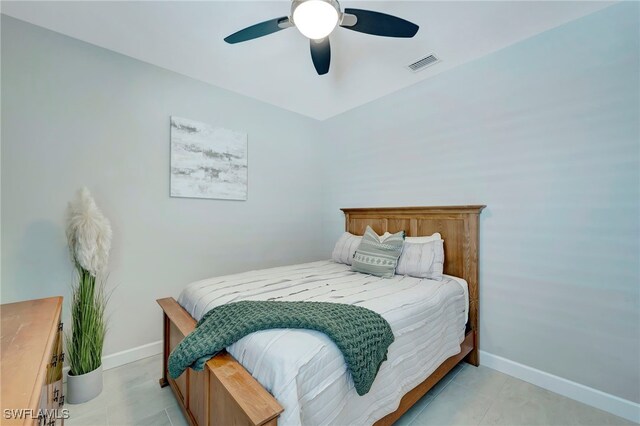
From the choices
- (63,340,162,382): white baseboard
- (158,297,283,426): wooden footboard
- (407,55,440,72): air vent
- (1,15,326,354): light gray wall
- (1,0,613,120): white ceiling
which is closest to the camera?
(158,297,283,426): wooden footboard

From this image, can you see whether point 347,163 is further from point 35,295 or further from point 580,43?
point 35,295

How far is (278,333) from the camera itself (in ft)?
4.08

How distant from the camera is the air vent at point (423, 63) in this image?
2400 millimetres

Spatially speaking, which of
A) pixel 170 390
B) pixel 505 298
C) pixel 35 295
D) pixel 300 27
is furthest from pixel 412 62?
pixel 35 295

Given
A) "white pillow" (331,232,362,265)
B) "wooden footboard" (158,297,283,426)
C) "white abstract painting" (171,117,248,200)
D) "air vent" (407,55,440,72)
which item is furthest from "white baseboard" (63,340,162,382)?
"air vent" (407,55,440,72)

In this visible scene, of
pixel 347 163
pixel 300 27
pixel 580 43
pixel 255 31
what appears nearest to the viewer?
pixel 300 27

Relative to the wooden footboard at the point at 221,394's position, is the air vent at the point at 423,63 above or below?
above

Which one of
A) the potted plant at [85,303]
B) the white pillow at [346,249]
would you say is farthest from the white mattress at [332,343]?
the potted plant at [85,303]

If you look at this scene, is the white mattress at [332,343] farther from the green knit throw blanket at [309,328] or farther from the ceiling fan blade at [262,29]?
the ceiling fan blade at [262,29]

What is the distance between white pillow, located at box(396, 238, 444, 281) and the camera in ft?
7.65

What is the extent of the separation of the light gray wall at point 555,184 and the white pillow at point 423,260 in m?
0.38

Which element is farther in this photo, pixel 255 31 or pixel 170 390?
pixel 170 390

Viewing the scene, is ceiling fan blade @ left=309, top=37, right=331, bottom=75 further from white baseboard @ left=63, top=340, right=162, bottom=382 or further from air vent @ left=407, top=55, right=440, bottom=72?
white baseboard @ left=63, top=340, right=162, bottom=382

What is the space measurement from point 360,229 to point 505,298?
5.25 feet
